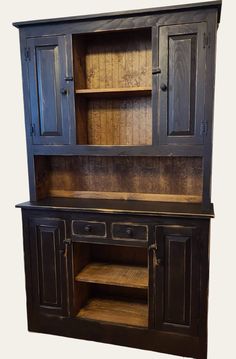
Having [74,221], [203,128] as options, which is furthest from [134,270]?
[203,128]

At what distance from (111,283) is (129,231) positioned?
1.65ft

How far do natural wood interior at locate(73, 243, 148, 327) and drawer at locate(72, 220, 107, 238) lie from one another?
16 cm

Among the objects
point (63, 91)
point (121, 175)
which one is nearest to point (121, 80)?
point (63, 91)

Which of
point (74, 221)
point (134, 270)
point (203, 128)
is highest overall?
point (203, 128)

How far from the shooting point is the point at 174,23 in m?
2.22

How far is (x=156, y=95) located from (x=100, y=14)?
71 cm

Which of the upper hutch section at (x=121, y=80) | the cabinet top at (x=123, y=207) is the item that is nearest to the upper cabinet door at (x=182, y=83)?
the upper hutch section at (x=121, y=80)

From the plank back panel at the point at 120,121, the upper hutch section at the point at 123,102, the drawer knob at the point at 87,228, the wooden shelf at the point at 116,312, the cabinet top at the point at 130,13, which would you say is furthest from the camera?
the plank back panel at the point at 120,121

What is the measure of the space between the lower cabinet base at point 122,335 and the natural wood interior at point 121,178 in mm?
1041

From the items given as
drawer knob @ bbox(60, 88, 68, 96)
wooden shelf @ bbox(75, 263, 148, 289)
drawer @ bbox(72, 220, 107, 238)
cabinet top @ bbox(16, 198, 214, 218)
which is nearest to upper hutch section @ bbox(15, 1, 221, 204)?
drawer knob @ bbox(60, 88, 68, 96)

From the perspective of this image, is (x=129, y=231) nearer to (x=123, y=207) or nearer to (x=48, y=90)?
(x=123, y=207)

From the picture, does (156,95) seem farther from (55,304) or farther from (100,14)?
(55,304)

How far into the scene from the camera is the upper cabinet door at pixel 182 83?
2.22 m

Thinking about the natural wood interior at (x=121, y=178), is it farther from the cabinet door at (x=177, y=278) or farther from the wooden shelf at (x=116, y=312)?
the wooden shelf at (x=116, y=312)
